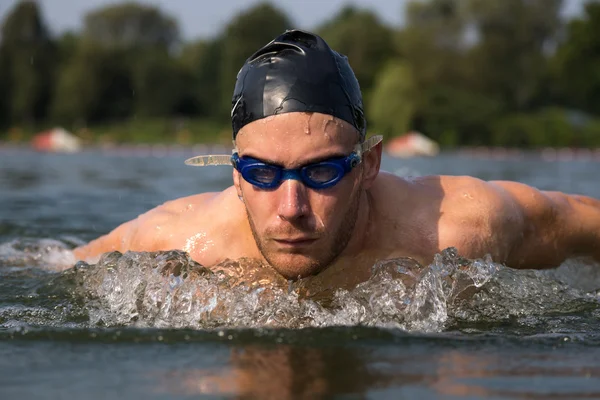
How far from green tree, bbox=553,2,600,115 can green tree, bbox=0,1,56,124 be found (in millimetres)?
38141

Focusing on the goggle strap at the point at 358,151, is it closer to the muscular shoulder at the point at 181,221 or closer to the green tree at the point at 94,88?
the muscular shoulder at the point at 181,221

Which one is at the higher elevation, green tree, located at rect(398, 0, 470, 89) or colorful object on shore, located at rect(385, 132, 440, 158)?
green tree, located at rect(398, 0, 470, 89)

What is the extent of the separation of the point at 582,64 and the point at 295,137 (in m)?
59.4

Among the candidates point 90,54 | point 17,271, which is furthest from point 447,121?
point 17,271

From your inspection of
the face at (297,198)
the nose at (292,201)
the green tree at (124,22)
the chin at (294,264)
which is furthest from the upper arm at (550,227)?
the green tree at (124,22)

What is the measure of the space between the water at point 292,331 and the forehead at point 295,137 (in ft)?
2.33

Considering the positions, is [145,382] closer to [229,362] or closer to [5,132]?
[229,362]

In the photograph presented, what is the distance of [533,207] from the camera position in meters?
4.74

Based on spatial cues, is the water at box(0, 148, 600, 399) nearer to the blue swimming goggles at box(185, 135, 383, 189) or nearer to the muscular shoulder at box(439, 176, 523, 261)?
the muscular shoulder at box(439, 176, 523, 261)

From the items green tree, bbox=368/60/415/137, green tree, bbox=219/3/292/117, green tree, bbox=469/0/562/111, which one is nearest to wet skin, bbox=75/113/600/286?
green tree, bbox=368/60/415/137

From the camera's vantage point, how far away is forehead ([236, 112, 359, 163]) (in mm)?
3783

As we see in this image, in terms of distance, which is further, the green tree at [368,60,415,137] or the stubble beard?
the green tree at [368,60,415,137]

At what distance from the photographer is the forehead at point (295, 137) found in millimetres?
3783

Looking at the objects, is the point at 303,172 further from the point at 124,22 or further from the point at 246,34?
the point at 124,22
